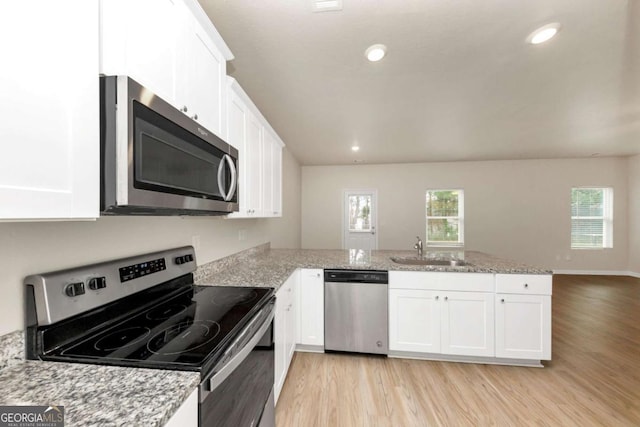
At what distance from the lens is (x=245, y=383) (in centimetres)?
108

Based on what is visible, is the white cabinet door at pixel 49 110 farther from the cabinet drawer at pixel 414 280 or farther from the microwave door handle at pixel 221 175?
the cabinet drawer at pixel 414 280

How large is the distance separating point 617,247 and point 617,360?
4.96 metres

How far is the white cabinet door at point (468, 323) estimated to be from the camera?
88.7 inches

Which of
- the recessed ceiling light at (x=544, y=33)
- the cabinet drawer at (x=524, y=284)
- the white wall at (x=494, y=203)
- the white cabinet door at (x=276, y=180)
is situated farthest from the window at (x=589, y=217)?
the white cabinet door at (x=276, y=180)

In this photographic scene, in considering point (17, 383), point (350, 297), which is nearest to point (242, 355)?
point (17, 383)

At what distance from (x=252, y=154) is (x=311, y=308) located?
1477 millimetres

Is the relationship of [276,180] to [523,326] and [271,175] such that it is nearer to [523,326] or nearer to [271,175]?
[271,175]

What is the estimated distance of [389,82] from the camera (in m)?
2.42

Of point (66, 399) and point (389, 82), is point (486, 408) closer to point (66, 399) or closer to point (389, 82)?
point (66, 399)

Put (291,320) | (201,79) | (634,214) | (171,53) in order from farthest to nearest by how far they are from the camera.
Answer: (634,214), (291,320), (201,79), (171,53)

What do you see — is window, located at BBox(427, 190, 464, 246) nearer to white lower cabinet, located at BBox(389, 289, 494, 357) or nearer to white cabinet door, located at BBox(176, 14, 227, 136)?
white lower cabinet, located at BBox(389, 289, 494, 357)

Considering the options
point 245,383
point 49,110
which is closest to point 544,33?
point 49,110

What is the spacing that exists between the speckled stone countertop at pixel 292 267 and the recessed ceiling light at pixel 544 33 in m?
1.72

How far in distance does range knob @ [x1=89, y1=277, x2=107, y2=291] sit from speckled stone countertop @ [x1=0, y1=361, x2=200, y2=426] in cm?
25
